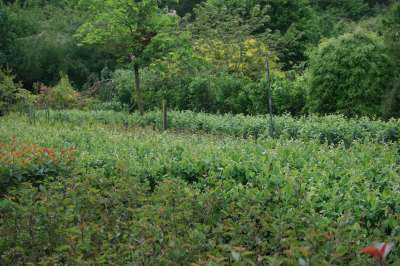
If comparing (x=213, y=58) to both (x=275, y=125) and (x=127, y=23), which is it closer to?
(x=127, y=23)

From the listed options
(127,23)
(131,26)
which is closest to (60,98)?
(131,26)

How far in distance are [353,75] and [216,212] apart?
10159 millimetres

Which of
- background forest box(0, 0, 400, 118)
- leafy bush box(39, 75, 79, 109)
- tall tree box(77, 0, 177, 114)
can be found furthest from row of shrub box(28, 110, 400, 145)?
leafy bush box(39, 75, 79, 109)

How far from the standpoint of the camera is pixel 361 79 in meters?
13.8

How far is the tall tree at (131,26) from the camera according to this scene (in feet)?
47.5

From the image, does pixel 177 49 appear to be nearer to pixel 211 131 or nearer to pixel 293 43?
pixel 211 131

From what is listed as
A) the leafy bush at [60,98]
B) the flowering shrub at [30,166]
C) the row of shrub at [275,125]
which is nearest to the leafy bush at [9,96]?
the leafy bush at [60,98]

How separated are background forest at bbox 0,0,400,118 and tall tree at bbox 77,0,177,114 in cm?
3

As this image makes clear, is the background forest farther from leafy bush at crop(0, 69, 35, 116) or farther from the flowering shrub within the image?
the flowering shrub

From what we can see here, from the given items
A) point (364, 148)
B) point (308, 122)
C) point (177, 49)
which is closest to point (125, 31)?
point (177, 49)

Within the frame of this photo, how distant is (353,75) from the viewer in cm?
1375

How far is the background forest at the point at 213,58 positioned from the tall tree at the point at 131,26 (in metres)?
0.03

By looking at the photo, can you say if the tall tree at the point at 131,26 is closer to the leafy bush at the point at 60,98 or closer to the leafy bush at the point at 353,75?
the leafy bush at the point at 353,75

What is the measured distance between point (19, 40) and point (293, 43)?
14.5 m
